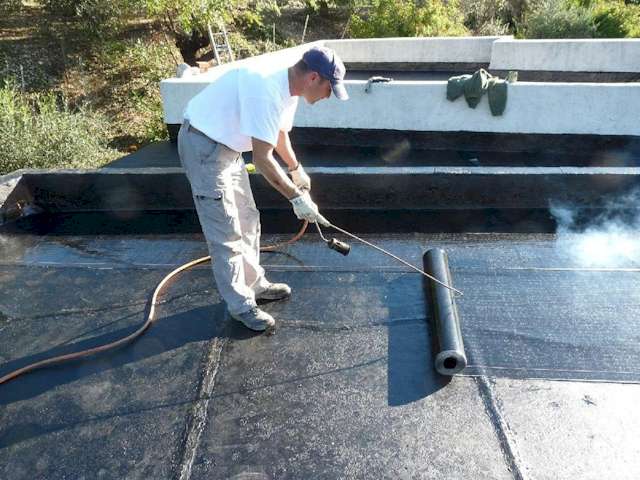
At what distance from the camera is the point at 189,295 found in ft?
10.9

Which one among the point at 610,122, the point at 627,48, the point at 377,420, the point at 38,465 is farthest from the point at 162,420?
the point at 627,48

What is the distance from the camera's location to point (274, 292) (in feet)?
10.5

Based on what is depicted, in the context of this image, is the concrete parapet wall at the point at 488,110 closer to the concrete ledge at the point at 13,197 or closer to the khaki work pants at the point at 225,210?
the concrete ledge at the point at 13,197

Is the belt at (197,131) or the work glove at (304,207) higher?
the belt at (197,131)

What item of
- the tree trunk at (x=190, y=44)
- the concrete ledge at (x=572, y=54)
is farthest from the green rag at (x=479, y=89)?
the tree trunk at (x=190, y=44)

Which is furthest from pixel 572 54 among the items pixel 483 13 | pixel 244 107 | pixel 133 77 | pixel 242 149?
pixel 133 77

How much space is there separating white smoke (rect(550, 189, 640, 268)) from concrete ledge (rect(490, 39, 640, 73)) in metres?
5.39

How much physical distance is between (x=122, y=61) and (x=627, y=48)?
1049 cm

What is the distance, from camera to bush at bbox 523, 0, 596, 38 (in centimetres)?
1180

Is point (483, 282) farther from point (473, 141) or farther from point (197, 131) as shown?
point (473, 141)

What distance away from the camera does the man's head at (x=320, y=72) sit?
2.29 m

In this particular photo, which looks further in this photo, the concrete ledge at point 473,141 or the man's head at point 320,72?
the concrete ledge at point 473,141

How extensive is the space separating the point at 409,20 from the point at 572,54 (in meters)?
4.60

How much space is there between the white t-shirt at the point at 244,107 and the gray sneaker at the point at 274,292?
1.01 m
